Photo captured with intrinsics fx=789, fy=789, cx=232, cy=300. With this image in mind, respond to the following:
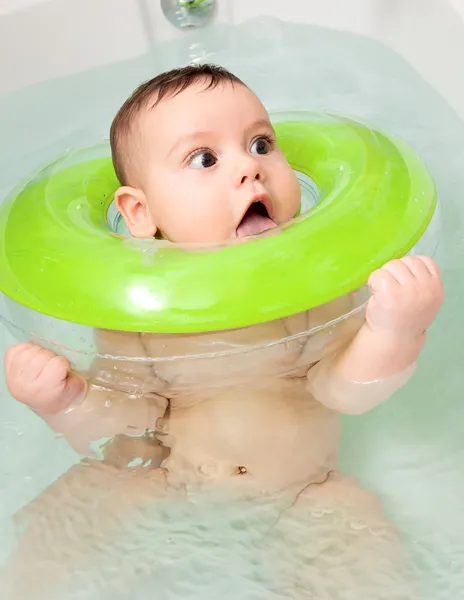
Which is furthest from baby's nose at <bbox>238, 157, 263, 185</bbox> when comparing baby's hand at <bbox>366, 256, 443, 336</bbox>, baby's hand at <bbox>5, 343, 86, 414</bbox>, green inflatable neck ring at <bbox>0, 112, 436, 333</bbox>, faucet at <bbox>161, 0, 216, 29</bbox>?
faucet at <bbox>161, 0, 216, 29</bbox>

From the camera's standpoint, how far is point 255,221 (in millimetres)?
1241

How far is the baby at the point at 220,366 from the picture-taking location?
44.8 inches

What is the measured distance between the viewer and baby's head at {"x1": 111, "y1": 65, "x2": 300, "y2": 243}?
123 cm

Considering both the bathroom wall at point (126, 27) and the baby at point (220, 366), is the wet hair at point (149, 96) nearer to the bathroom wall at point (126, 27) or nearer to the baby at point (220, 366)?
the baby at point (220, 366)

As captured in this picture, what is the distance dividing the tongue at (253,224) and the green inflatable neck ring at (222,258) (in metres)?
0.08

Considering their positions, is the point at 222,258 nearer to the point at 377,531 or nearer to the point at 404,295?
the point at 404,295

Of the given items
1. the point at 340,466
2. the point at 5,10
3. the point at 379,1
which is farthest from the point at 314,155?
the point at 5,10

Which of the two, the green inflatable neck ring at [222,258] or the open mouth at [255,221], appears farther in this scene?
the open mouth at [255,221]

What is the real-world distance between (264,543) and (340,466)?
0.22 m

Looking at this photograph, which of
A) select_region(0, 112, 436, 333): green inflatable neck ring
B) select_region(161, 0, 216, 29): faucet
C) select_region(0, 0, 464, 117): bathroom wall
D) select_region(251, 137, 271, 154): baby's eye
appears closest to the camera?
select_region(0, 112, 436, 333): green inflatable neck ring

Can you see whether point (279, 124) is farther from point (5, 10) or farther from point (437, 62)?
point (5, 10)

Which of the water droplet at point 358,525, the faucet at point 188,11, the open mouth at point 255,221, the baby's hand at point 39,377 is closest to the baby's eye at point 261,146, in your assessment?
the open mouth at point 255,221

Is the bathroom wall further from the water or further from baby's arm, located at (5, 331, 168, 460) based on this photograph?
baby's arm, located at (5, 331, 168, 460)

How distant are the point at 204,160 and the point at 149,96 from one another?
0.17 metres
